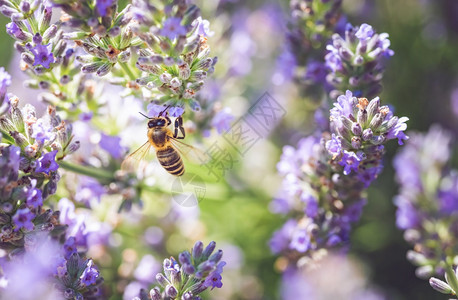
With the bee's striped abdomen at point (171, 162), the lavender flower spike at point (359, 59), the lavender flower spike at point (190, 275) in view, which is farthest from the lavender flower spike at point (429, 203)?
the bee's striped abdomen at point (171, 162)

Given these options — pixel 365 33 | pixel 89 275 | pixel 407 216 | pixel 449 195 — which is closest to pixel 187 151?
pixel 89 275

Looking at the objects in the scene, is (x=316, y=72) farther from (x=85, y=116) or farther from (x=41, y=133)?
(x=41, y=133)

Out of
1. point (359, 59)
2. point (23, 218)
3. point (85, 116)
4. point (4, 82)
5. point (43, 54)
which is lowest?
point (23, 218)

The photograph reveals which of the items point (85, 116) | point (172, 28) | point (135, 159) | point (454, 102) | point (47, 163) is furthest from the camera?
point (454, 102)

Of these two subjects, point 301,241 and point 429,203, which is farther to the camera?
point 429,203

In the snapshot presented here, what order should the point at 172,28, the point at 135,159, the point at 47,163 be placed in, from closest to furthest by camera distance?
the point at 172,28
the point at 47,163
the point at 135,159

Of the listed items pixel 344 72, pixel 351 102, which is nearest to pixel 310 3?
pixel 344 72

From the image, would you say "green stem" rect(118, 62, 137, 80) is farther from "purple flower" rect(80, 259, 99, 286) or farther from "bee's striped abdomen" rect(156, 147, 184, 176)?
"purple flower" rect(80, 259, 99, 286)
